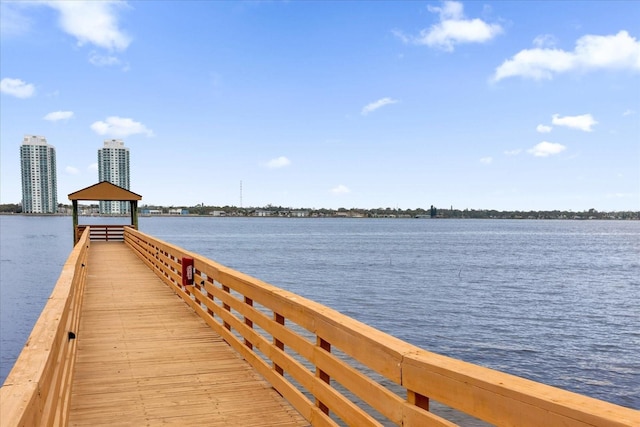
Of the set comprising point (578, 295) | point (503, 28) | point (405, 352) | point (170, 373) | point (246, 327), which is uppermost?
point (503, 28)

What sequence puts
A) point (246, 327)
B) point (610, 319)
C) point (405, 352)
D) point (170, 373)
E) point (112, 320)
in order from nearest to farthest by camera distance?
point (405, 352), point (170, 373), point (246, 327), point (112, 320), point (610, 319)

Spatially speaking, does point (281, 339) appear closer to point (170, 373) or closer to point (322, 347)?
point (322, 347)

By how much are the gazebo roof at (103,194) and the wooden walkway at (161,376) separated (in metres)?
19.1

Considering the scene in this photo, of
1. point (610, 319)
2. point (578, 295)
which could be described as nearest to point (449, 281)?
point (578, 295)

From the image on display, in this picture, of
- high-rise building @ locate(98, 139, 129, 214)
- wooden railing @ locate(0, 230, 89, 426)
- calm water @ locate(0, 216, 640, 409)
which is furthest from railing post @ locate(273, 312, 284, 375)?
high-rise building @ locate(98, 139, 129, 214)

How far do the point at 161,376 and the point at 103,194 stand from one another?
80.7 ft

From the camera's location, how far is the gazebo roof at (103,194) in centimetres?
2783

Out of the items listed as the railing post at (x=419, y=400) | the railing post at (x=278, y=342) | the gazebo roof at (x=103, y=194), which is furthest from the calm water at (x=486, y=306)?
the railing post at (x=419, y=400)

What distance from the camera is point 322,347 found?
4320mm

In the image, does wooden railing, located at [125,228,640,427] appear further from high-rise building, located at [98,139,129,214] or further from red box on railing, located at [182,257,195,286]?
high-rise building, located at [98,139,129,214]

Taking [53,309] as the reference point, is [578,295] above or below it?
below

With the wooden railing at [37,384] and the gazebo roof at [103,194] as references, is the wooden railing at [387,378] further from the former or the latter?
the gazebo roof at [103,194]

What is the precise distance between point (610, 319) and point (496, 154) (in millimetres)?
69523

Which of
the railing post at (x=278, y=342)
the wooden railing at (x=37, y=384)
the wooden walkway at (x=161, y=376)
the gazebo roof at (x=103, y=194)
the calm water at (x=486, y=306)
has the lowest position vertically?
the calm water at (x=486, y=306)
